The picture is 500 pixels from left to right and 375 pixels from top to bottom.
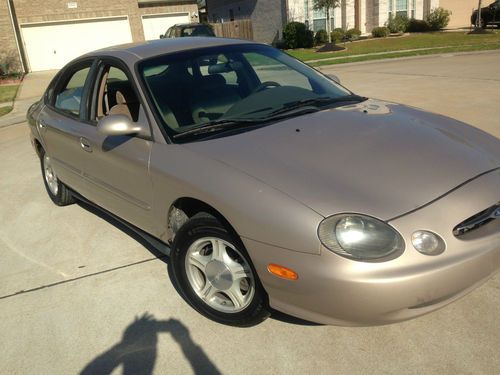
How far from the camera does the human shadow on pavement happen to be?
105 inches

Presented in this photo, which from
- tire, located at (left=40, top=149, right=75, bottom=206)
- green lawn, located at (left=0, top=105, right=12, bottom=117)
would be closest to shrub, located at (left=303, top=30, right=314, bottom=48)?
green lawn, located at (left=0, top=105, right=12, bottom=117)

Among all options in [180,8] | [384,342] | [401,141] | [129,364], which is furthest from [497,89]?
[180,8]

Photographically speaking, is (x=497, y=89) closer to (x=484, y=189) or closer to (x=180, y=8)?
(x=484, y=189)

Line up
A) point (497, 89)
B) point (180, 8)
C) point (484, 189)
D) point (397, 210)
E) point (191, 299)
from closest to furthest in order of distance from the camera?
point (397, 210), point (484, 189), point (191, 299), point (497, 89), point (180, 8)

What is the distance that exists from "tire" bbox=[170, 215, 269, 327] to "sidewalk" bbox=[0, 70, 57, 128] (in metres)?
9.15

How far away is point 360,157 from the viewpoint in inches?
109

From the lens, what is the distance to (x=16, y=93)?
1591 centimetres

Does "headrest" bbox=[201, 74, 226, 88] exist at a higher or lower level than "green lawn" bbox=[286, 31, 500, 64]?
higher

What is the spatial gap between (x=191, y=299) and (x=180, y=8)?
25862 mm

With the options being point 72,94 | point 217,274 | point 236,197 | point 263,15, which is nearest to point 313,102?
point 236,197

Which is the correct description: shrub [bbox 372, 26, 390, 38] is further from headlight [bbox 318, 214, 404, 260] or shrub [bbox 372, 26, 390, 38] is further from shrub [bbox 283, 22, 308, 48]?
headlight [bbox 318, 214, 404, 260]

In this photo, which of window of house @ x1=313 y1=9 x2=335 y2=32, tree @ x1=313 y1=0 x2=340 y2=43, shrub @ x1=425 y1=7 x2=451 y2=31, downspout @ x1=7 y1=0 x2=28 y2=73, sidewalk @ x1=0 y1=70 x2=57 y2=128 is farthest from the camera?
shrub @ x1=425 y1=7 x2=451 y2=31

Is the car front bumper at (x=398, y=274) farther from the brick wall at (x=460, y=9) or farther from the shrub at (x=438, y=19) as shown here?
the brick wall at (x=460, y=9)

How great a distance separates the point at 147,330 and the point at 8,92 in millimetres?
15612
